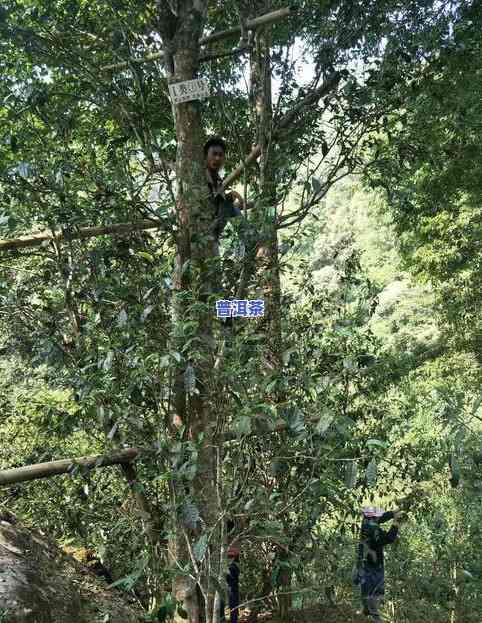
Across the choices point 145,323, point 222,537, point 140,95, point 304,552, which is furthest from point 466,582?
point 140,95

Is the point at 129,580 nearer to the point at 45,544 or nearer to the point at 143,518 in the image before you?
the point at 143,518

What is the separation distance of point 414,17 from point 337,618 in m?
4.70

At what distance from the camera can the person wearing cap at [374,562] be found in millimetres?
4272

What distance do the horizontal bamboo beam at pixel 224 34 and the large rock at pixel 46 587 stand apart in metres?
2.38

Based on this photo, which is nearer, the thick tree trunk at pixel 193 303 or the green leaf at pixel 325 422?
the green leaf at pixel 325 422

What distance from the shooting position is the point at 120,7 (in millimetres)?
2535

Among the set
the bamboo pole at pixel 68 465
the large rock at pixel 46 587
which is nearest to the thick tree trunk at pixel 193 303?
the bamboo pole at pixel 68 465

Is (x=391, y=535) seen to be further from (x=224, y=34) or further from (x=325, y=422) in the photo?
(x=224, y=34)

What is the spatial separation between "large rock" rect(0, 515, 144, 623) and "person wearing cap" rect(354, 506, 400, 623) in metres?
1.90

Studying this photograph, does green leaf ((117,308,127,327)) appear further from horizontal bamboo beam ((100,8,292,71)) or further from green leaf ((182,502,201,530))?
horizontal bamboo beam ((100,8,292,71))

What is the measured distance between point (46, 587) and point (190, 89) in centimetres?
251

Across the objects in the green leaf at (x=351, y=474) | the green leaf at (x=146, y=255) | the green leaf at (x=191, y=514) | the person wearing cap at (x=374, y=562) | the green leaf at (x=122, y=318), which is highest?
the green leaf at (x=146, y=255)

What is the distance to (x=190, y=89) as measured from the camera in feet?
7.92

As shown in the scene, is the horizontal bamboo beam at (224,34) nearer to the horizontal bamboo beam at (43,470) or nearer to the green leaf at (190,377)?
the green leaf at (190,377)
